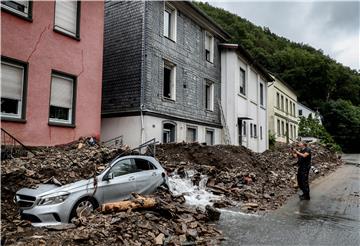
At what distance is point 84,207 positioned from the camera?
7.49 meters

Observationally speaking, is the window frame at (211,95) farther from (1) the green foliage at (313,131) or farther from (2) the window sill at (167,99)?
(1) the green foliage at (313,131)

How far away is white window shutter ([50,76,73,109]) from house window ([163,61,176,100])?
22.4ft

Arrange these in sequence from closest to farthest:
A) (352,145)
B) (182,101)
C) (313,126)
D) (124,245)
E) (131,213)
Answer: (124,245), (131,213), (182,101), (313,126), (352,145)

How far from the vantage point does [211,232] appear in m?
7.35

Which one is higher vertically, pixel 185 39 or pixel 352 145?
pixel 185 39

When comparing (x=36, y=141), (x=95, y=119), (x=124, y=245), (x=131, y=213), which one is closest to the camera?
(x=124, y=245)

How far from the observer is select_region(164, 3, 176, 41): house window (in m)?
18.9

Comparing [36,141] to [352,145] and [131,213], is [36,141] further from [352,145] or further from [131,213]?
[352,145]

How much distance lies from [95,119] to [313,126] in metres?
44.9

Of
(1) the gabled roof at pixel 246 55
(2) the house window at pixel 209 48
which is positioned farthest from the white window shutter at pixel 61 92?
(1) the gabled roof at pixel 246 55

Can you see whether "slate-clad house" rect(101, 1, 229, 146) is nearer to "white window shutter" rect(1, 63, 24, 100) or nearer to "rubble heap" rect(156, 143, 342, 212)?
"rubble heap" rect(156, 143, 342, 212)

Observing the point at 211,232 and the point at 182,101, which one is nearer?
the point at 211,232

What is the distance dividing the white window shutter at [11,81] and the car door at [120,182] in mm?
4542

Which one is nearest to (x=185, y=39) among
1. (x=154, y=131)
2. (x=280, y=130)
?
(x=154, y=131)
